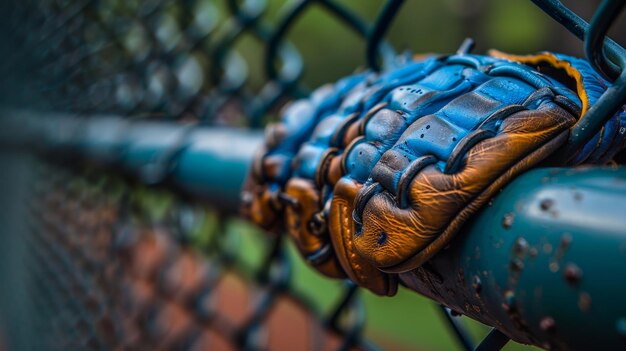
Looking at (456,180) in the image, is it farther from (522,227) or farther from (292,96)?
(292,96)

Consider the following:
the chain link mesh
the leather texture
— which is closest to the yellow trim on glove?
the leather texture

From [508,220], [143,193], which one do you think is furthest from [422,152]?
[143,193]

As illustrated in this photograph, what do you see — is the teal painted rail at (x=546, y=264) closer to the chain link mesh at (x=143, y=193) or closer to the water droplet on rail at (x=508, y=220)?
the water droplet on rail at (x=508, y=220)

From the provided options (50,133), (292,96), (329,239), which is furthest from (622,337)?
(50,133)

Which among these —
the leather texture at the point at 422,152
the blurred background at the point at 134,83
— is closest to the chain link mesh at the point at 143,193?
the blurred background at the point at 134,83

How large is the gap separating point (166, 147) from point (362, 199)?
0.46 m

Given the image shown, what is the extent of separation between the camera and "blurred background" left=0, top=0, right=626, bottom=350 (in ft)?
2.28

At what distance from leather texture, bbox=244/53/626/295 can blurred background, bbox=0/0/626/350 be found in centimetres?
9

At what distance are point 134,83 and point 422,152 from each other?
2.92ft

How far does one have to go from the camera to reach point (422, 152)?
0.80ft

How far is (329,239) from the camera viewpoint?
12.4 inches

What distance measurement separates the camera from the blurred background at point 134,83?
27.4 inches

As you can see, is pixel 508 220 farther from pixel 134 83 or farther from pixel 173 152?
pixel 134 83

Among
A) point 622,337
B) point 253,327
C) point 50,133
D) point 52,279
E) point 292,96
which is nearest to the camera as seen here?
point 622,337
